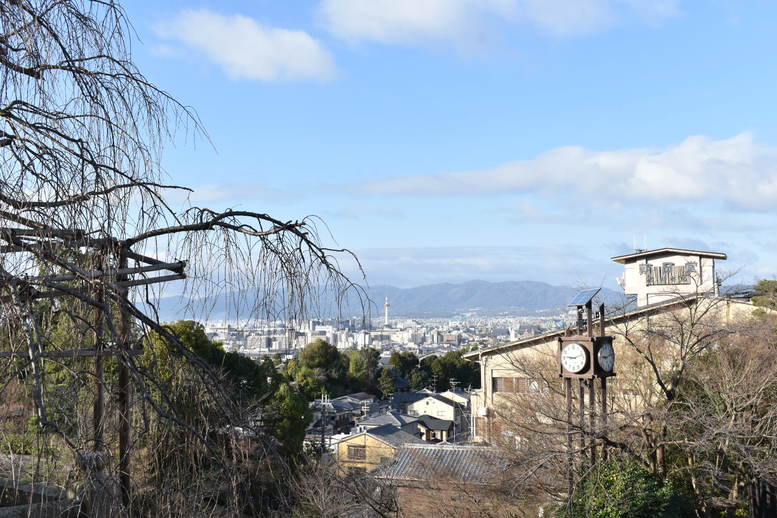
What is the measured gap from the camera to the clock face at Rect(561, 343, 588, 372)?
282 inches

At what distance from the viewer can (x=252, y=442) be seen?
1.68 meters

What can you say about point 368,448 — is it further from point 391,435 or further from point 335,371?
point 335,371

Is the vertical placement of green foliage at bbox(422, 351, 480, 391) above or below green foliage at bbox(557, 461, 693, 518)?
below

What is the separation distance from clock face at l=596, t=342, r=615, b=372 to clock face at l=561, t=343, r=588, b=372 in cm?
17

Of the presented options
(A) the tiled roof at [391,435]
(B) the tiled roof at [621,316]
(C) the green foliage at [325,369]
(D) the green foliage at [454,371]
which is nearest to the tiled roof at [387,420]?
(A) the tiled roof at [391,435]

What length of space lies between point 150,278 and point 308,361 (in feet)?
94.1

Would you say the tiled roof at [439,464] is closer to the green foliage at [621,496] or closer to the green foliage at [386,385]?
the green foliage at [621,496]

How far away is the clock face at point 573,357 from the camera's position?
282 inches

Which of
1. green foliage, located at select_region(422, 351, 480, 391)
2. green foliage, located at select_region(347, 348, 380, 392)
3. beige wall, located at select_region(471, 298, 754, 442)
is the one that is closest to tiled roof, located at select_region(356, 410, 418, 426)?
beige wall, located at select_region(471, 298, 754, 442)

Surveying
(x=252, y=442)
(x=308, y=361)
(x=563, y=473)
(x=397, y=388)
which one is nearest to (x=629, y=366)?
(x=563, y=473)

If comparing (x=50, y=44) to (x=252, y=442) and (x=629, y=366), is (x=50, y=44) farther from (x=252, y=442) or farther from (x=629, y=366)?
(x=629, y=366)

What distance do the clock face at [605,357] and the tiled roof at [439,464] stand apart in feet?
11.3

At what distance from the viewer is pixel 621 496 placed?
6.89m

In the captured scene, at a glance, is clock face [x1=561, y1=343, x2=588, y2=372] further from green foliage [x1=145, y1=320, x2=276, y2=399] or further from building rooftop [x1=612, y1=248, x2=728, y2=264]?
building rooftop [x1=612, y1=248, x2=728, y2=264]
